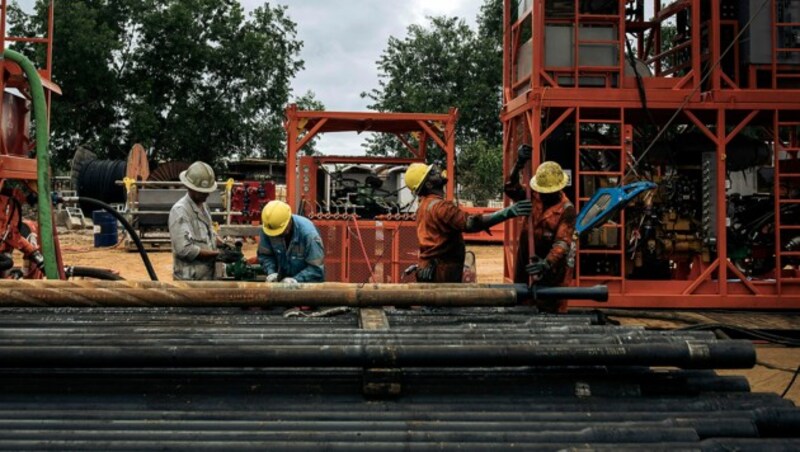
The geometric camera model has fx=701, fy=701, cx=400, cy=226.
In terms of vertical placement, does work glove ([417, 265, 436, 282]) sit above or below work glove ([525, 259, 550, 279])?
below

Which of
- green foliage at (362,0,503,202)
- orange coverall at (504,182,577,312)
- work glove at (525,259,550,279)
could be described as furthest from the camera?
green foliage at (362,0,503,202)

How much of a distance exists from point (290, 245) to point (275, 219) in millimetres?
320

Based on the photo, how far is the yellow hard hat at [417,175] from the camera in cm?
670

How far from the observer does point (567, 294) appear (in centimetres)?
346

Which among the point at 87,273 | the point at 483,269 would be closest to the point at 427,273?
the point at 87,273

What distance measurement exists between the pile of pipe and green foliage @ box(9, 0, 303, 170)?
99.7 ft

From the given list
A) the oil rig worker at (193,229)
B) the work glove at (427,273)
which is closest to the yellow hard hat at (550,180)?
the work glove at (427,273)

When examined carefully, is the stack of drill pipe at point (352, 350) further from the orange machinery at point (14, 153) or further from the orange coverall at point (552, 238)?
the orange machinery at point (14, 153)

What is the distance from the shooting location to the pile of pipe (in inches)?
85.3

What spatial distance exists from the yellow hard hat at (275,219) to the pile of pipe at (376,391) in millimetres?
3546

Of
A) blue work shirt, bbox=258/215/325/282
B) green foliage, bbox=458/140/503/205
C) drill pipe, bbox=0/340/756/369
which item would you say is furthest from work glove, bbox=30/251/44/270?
green foliage, bbox=458/140/503/205

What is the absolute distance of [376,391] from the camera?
2.42 m

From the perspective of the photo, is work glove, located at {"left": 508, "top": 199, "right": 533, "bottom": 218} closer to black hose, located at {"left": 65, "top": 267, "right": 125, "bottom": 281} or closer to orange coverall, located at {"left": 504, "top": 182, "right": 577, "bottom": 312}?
orange coverall, located at {"left": 504, "top": 182, "right": 577, "bottom": 312}

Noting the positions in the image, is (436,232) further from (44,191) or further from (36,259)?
(36,259)
